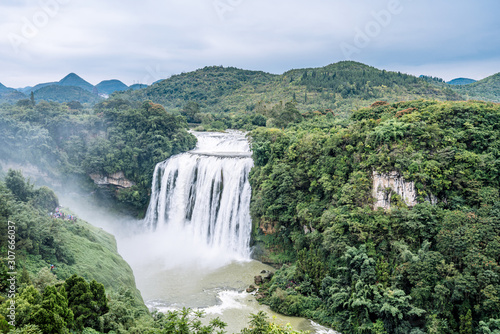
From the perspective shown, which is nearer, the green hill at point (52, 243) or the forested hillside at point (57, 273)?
the forested hillside at point (57, 273)

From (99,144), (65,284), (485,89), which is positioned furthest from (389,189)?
(485,89)

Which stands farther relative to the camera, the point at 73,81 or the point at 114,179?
the point at 73,81

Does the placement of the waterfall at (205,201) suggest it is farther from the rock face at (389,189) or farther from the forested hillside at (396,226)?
the rock face at (389,189)

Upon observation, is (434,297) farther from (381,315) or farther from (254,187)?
(254,187)

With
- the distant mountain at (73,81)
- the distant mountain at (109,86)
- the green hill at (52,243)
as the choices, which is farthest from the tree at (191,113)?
the distant mountain at (109,86)

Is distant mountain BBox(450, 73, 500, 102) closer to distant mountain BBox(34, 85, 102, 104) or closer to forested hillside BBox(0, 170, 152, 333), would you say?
forested hillside BBox(0, 170, 152, 333)

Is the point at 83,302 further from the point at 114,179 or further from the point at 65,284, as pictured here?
the point at 114,179
